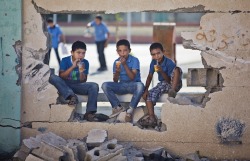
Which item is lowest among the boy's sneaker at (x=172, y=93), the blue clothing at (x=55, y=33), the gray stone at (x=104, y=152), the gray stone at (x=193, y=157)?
the gray stone at (x=193, y=157)

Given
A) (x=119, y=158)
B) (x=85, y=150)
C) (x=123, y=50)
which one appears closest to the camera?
(x=119, y=158)

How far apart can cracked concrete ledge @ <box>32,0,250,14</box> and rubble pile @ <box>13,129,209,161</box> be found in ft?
4.76

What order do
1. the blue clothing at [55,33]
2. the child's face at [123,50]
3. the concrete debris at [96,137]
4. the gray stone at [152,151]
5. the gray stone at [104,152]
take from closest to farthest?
the gray stone at [104,152], the concrete debris at [96,137], the gray stone at [152,151], the child's face at [123,50], the blue clothing at [55,33]

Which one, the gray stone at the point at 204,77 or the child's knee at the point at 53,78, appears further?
the child's knee at the point at 53,78

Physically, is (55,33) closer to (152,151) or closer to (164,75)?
(164,75)

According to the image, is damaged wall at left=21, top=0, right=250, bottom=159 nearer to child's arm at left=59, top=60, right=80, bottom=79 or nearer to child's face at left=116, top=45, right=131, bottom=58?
child's arm at left=59, top=60, right=80, bottom=79

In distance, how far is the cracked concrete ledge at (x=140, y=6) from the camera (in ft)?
21.5

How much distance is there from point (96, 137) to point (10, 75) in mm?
1314

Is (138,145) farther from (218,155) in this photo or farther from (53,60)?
(53,60)

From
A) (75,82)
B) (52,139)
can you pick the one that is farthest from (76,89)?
(52,139)

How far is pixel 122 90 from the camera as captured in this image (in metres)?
7.17

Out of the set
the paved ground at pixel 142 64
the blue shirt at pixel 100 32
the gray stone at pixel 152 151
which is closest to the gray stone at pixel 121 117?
the gray stone at pixel 152 151

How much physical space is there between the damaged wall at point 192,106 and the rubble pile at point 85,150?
0.23 meters

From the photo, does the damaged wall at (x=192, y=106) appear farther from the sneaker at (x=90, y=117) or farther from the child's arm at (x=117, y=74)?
the child's arm at (x=117, y=74)
